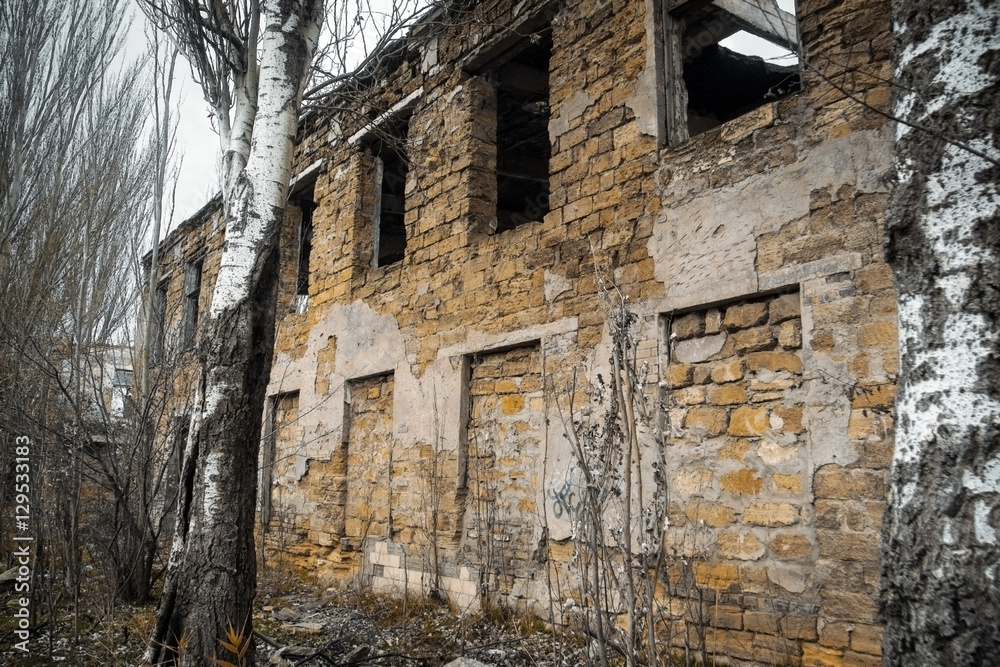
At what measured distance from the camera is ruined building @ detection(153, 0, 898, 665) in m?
3.46

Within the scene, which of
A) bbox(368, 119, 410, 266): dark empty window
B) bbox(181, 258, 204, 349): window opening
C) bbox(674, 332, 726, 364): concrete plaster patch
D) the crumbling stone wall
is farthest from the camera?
bbox(181, 258, 204, 349): window opening

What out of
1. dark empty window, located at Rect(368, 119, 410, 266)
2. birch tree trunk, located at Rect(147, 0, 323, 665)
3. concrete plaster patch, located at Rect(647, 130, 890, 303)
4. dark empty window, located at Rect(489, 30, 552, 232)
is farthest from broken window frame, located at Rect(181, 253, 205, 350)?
concrete plaster patch, located at Rect(647, 130, 890, 303)

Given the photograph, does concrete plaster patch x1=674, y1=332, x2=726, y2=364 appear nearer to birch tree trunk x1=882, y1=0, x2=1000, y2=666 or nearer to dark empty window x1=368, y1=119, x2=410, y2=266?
birch tree trunk x1=882, y1=0, x2=1000, y2=666

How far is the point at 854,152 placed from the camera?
3.56 meters

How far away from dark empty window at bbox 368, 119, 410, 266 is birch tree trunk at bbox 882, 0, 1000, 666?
189 inches

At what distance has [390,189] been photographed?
28.3 feet

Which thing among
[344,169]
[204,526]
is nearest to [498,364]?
[204,526]

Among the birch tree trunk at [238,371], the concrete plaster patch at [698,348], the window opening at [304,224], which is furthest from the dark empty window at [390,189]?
the concrete plaster patch at [698,348]

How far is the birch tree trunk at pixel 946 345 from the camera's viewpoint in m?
1.49

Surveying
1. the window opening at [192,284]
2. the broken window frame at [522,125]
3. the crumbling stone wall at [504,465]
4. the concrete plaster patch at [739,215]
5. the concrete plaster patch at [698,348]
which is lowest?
the crumbling stone wall at [504,465]

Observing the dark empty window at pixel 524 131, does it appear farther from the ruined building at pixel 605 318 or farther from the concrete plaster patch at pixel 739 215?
the concrete plaster patch at pixel 739 215

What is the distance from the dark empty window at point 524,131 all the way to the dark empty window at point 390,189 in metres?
1.04

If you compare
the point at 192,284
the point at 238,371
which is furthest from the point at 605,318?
the point at 192,284

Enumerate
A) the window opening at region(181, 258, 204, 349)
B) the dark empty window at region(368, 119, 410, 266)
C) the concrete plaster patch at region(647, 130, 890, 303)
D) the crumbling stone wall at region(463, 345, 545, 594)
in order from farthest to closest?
1. the window opening at region(181, 258, 204, 349)
2. the dark empty window at region(368, 119, 410, 266)
3. the crumbling stone wall at region(463, 345, 545, 594)
4. the concrete plaster patch at region(647, 130, 890, 303)
